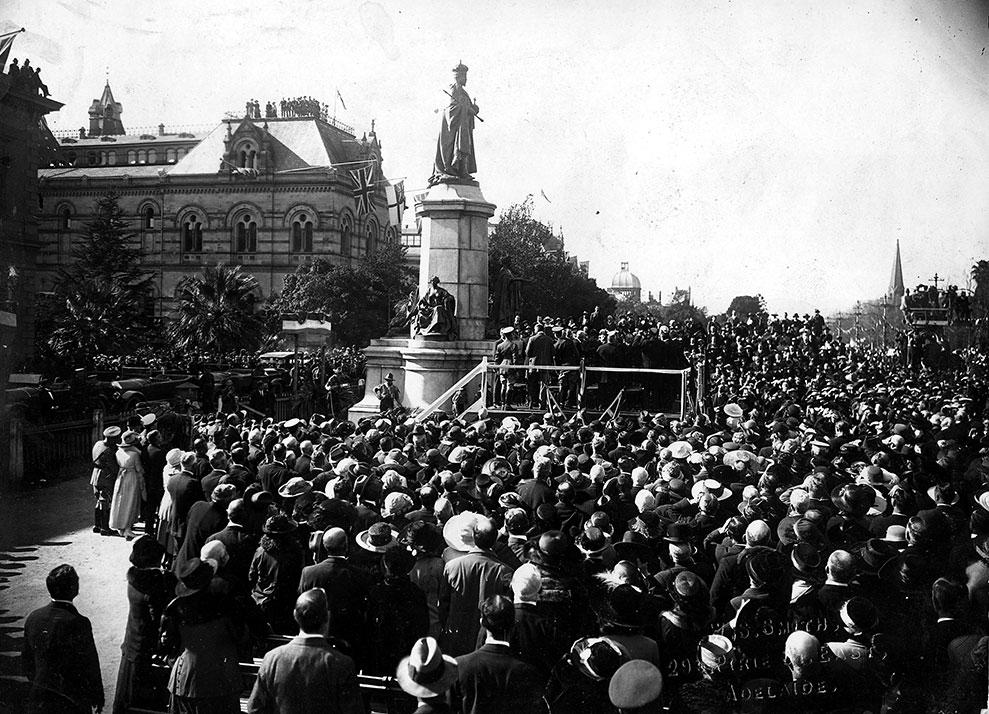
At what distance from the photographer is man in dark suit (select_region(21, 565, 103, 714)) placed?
4.79 metres

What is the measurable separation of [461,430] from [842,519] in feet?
19.1

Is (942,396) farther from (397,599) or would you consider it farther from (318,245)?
(318,245)

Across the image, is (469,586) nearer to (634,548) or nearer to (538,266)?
(634,548)

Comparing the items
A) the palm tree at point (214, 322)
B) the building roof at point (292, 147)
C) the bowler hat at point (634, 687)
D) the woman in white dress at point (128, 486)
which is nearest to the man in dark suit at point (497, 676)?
the bowler hat at point (634, 687)

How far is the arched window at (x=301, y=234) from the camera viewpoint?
5597 centimetres

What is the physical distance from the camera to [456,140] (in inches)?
880

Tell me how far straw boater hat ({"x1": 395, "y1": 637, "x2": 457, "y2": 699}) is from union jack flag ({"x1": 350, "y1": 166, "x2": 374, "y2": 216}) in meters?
51.5

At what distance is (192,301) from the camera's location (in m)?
31.9

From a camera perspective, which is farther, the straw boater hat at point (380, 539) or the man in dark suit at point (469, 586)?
the straw boater hat at point (380, 539)

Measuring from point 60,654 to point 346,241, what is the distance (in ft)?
176

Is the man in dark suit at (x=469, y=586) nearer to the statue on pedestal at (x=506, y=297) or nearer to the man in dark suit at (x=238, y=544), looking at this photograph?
the man in dark suit at (x=238, y=544)

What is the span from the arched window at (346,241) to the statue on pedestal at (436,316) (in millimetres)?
36250

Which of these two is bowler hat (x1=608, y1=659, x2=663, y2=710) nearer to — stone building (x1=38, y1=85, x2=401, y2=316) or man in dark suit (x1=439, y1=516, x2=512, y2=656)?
man in dark suit (x1=439, y1=516, x2=512, y2=656)

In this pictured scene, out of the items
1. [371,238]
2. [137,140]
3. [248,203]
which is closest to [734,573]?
[248,203]
